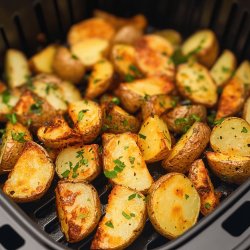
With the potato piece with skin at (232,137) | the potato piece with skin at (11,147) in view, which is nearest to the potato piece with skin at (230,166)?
the potato piece with skin at (232,137)

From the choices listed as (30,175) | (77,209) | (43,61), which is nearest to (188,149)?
(77,209)

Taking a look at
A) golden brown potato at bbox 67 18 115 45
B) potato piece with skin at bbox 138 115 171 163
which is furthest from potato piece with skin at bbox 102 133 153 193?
golden brown potato at bbox 67 18 115 45

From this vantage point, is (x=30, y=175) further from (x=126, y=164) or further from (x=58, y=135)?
(x=126, y=164)

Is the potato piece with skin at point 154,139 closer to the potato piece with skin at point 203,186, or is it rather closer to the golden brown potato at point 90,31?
the potato piece with skin at point 203,186

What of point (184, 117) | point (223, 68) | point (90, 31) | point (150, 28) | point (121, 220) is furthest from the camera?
point (150, 28)

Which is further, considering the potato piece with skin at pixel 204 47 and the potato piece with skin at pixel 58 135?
the potato piece with skin at pixel 204 47

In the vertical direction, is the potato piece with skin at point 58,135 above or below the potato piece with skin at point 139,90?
below

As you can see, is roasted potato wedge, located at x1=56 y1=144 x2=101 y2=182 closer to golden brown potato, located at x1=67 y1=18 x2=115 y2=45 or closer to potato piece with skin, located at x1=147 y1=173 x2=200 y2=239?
potato piece with skin, located at x1=147 y1=173 x2=200 y2=239
